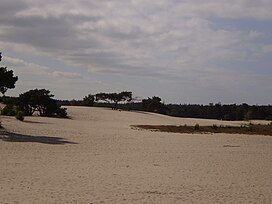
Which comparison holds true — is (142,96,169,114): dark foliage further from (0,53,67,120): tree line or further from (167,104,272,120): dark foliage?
(0,53,67,120): tree line

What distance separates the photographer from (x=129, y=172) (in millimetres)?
14734

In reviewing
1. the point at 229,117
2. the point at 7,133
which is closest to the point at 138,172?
the point at 7,133

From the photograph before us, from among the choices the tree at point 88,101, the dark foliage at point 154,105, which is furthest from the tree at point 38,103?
the dark foliage at point 154,105

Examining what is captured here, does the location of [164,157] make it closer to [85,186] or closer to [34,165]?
[34,165]

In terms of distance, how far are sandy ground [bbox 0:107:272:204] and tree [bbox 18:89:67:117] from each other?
20.9 meters

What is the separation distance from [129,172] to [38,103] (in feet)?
111

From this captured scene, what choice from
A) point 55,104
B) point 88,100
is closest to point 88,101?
point 88,100

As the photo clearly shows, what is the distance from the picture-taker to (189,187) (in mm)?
12328

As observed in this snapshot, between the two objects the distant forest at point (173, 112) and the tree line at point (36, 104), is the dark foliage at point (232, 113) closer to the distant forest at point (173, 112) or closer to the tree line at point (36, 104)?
the distant forest at point (173, 112)

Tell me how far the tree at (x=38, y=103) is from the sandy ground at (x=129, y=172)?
20.9 m

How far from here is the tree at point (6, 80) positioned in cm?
2478

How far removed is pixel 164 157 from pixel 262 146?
403 inches

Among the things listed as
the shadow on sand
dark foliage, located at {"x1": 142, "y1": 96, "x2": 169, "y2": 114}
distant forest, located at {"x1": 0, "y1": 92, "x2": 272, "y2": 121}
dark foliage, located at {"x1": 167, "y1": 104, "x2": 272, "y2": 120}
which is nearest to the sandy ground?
the shadow on sand

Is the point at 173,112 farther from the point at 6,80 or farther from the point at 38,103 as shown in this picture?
the point at 6,80
